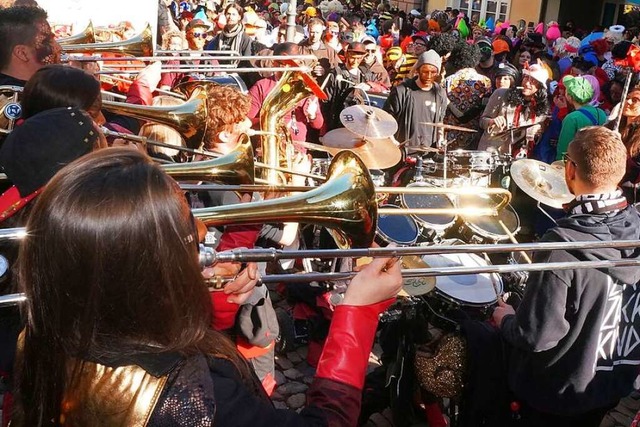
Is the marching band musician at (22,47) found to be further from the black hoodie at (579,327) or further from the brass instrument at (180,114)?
the black hoodie at (579,327)

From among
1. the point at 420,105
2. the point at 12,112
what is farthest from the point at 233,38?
the point at 12,112

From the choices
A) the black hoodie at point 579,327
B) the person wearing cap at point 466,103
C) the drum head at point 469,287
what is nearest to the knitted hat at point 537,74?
the person wearing cap at point 466,103

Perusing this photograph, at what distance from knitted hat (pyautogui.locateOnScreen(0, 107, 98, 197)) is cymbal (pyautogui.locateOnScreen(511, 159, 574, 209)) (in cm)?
345

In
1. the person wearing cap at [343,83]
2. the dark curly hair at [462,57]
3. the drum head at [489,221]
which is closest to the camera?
the drum head at [489,221]

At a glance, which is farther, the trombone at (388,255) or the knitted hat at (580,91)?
the knitted hat at (580,91)

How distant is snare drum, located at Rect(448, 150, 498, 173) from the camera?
19.2 ft

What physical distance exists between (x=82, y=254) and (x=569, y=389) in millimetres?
2051

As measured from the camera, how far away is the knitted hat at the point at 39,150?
179cm

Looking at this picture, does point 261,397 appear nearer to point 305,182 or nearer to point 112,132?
point 112,132

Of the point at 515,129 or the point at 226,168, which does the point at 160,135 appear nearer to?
the point at 226,168

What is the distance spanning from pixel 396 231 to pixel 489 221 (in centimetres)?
100

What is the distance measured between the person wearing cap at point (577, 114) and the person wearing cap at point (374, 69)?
2.48 metres

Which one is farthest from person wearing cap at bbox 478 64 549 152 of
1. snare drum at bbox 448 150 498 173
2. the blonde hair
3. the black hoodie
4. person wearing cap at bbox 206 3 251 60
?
the black hoodie

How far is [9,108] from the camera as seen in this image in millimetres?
2627
